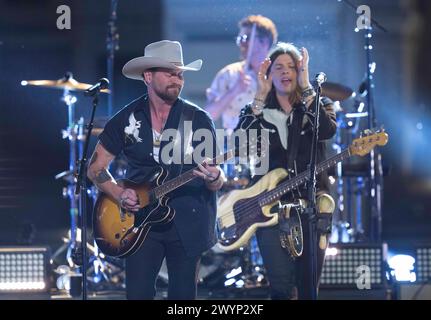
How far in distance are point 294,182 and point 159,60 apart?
46.2 inches

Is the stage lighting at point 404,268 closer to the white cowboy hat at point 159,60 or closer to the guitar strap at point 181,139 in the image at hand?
the guitar strap at point 181,139

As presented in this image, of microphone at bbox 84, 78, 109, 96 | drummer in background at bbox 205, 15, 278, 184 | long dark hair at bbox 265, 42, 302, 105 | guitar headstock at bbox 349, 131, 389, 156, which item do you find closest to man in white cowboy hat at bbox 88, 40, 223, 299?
microphone at bbox 84, 78, 109, 96

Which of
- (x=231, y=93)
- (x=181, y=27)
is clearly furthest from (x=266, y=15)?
(x=181, y=27)

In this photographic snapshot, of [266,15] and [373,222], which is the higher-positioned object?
[266,15]

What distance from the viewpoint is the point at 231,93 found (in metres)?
8.55

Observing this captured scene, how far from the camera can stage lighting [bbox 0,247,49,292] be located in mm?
7730

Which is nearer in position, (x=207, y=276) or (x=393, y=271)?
(x=393, y=271)

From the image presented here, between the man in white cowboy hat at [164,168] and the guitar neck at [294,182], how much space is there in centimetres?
47

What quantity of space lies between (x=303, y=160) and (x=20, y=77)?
304cm

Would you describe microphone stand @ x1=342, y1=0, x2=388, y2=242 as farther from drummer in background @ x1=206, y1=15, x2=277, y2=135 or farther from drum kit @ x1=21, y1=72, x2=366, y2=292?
drummer in background @ x1=206, y1=15, x2=277, y2=135

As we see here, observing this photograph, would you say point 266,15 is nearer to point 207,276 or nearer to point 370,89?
point 370,89

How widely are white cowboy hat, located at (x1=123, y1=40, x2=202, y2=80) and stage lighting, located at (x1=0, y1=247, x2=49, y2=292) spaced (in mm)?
2195

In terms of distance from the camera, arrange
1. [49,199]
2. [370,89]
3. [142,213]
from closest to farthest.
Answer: [142,213] → [370,89] → [49,199]

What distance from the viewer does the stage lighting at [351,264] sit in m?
7.61
